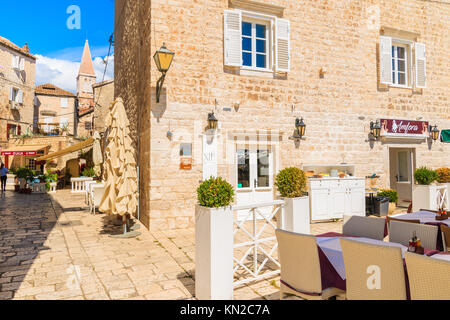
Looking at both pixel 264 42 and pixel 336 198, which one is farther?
pixel 264 42

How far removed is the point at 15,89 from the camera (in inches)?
898

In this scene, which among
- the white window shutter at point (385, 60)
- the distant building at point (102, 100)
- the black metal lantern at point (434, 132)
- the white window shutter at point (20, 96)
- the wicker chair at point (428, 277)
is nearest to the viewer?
the wicker chair at point (428, 277)

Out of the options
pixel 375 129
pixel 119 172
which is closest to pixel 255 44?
pixel 375 129

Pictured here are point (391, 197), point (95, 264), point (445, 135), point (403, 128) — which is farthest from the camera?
point (445, 135)

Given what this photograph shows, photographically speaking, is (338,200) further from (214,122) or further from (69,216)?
(69,216)

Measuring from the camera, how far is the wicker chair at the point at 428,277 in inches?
75.7

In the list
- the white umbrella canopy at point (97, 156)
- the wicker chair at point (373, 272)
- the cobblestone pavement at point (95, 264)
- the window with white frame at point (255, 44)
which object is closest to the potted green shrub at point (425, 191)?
the cobblestone pavement at point (95, 264)

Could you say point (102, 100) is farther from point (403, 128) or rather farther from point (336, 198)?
point (403, 128)

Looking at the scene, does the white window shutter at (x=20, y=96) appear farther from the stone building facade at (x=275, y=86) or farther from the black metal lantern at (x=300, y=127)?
the black metal lantern at (x=300, y=127)

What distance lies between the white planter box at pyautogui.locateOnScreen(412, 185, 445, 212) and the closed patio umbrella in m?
6.88

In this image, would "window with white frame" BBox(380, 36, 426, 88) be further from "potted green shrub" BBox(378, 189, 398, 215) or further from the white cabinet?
the white cabinet

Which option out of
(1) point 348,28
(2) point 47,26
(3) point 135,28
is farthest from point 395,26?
(2) point 47,26

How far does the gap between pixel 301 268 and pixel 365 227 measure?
4.78 feet

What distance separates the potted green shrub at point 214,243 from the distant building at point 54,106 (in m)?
28.1
